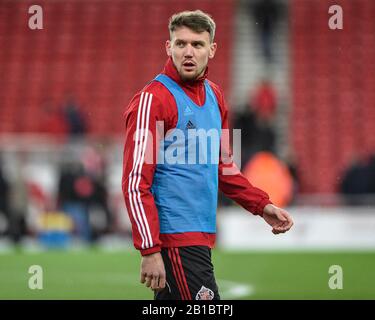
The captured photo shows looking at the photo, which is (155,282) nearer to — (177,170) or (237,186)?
(177,170)

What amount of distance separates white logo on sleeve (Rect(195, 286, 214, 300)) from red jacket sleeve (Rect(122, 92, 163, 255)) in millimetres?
327

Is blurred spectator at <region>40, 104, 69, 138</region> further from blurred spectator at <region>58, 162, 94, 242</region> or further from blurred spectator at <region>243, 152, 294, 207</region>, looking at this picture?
blurred spectator at <region>243, 152, 294, 207</region>

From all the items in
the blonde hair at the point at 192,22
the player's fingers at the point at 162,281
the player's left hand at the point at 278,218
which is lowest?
the player's fingers at the point at 162,281

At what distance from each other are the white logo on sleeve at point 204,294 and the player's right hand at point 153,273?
244 millimetres

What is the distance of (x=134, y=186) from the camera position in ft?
16.4

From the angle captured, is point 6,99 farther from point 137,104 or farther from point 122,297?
point 137,104

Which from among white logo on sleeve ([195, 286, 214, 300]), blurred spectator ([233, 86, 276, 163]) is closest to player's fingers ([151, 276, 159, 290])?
white logo on sleeve ([195, 286, 214, 300])

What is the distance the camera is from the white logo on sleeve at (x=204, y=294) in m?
5.04

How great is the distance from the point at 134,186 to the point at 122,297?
4.23 metres

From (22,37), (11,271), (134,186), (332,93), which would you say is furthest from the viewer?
(22,37)

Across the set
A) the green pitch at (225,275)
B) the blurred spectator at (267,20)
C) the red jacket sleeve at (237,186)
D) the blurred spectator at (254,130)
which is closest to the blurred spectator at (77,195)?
the green pitch at (225,275)

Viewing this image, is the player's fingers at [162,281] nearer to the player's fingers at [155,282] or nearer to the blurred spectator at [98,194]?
the player's fingers at [155,282]

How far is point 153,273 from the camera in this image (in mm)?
4848
